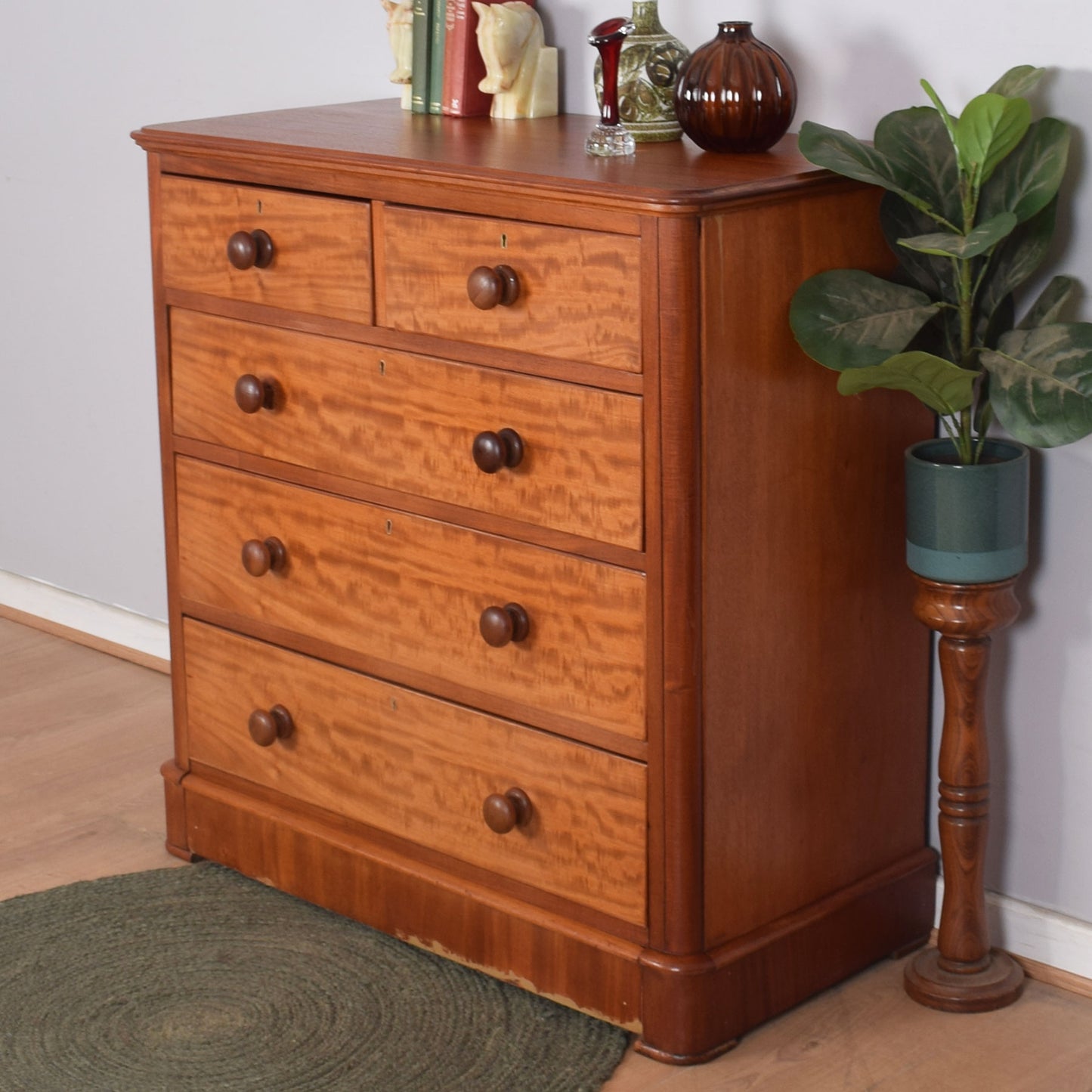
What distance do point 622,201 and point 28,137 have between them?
178 cm

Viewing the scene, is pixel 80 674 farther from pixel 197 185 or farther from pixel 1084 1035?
pixel 1084 1035

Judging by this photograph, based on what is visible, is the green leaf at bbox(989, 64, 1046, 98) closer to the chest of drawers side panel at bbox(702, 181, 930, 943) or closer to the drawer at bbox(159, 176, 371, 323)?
the chest of drawers side panel at bbox(702, 181, 930, 943)

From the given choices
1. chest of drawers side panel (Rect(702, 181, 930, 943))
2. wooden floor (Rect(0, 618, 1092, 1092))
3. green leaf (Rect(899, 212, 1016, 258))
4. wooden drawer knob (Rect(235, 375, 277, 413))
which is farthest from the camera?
wooden drawer knob (Rect(235, 375, 277, 413))

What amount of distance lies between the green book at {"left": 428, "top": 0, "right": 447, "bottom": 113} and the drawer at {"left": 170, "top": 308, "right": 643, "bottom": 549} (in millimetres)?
413

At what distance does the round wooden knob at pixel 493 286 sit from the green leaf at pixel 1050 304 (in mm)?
549

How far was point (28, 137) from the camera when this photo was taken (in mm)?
3199

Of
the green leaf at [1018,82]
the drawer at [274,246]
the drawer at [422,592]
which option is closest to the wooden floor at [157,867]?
the drawer at [422,592]

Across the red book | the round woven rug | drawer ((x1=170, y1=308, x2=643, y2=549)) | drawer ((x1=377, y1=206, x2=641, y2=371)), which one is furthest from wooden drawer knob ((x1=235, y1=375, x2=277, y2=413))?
the round woven rug

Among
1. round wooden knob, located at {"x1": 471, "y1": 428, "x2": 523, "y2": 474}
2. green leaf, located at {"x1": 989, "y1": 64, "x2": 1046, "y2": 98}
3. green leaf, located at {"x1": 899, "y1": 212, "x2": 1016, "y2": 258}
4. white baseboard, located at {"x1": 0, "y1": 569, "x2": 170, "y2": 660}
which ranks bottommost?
white baseboard, located at {"x1": 0, "y1": 569, "x2": 170, "y2": 660}

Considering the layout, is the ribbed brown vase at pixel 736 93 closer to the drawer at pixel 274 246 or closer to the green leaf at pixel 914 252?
the green leaf at pixel 914 252

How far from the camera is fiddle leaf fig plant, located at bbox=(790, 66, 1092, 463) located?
180 centimetres

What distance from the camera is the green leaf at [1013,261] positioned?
6.27ft

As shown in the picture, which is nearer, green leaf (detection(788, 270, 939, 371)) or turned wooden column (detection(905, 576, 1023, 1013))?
green leaf (detection(788, 270, 939, 371))

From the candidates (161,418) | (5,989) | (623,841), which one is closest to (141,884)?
(5,989)
